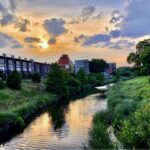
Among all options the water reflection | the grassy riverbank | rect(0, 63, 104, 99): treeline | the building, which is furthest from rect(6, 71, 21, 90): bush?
the building

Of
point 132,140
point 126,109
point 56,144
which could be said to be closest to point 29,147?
point 56,144

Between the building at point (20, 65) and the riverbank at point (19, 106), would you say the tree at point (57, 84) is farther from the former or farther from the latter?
the building at point (20, 65)

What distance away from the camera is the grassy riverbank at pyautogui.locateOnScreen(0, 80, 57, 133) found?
164 ft

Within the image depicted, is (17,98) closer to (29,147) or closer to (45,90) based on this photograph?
(45,90)

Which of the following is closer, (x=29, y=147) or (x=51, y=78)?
(x=29, y=147)

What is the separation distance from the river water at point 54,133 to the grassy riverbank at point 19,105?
1.83 metres

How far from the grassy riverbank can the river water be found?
1826 millimetres

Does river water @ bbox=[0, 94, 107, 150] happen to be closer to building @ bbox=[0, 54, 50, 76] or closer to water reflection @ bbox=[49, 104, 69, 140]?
water reflection @ bbox=[49, 104, 69, 140]

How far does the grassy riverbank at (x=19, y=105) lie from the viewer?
50125 millimetres

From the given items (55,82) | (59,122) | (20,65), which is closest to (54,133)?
(59,122)

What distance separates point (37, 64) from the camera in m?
170

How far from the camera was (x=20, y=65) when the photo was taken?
5753 inches

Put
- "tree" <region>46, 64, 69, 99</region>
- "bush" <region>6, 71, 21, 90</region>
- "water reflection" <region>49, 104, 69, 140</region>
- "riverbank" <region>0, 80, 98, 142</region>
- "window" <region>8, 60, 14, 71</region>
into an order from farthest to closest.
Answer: "window" <region>8, 60, 14, 71</region> → "tree" <region>46, 64, 69, 99</region> → "bush" <region>6, 71, 21, 90</region> → "riverbank" <region>0, 80, 98, 142</region> → "water reflection" <region>49, 104, 69, 140</region>

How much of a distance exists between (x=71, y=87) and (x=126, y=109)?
82455 millimetres
